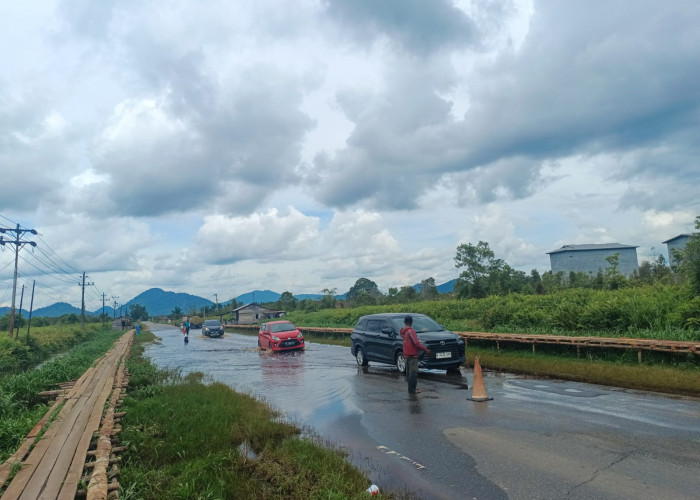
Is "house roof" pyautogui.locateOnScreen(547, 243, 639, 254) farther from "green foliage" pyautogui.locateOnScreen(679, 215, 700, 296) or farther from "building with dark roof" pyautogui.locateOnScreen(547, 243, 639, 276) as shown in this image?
"green foliage" pyautogui.locateOnScreen(679, 215, 700, 296)

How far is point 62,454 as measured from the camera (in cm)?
596

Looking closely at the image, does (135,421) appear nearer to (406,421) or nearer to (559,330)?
(406,421)

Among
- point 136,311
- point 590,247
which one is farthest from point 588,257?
A: point 136,311

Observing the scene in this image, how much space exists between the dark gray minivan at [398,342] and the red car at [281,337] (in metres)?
7.98

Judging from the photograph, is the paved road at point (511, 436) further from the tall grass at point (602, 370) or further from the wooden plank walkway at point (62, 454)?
the wooden plank walkway at point (62, 454)

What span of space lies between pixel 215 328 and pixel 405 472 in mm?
43971

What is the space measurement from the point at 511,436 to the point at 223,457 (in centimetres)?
409

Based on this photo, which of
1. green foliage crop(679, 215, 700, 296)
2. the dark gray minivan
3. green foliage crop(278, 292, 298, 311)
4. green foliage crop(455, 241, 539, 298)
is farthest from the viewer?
green foliage crop(278, 292, 298, 311)

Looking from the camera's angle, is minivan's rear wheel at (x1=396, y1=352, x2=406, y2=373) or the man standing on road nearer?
the man standing on road

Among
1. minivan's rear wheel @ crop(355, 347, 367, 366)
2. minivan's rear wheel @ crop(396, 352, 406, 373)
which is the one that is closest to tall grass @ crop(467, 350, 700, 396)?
minivan's rear wheel @ crop(396, 352, 406, 373)

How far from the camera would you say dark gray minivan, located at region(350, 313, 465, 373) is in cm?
1402

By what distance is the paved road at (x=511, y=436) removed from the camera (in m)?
5.21

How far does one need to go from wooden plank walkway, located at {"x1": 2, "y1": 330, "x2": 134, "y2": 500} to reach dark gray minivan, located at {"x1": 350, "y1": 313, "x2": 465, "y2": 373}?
8.17m

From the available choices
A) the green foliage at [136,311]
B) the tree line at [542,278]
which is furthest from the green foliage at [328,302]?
the green foliage at [136,311]
